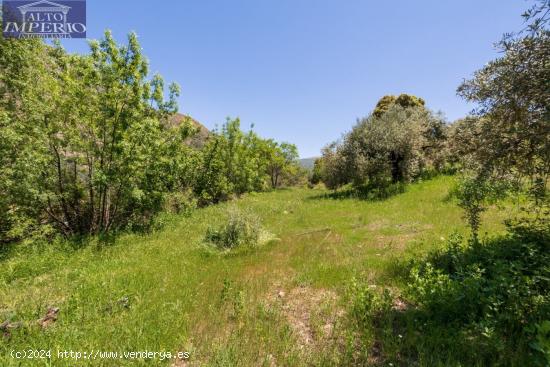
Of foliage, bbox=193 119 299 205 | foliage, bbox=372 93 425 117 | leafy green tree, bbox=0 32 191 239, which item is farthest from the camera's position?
foliage, bbox=372 93 425 117

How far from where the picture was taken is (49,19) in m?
10.9

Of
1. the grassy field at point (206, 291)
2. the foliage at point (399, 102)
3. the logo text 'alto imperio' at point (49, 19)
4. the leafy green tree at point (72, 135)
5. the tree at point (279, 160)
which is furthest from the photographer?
the tree at point (279, 160)

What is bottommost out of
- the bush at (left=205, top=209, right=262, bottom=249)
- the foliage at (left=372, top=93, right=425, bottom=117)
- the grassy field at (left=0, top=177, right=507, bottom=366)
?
the grassy field at (left=0, top=177, right=507, bottom=366)

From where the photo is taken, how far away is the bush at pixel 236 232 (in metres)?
9.41

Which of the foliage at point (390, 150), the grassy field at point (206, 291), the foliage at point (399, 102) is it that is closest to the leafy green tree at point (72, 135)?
the grassy field at point (206, 291)

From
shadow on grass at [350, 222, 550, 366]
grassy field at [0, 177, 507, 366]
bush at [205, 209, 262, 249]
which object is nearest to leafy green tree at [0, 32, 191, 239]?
grassy field at [0, 177, 507, 366]

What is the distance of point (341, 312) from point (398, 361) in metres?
1.41

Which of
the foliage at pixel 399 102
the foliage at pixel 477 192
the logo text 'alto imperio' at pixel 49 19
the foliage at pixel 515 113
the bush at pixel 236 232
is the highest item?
the foliage at pixel 399 102

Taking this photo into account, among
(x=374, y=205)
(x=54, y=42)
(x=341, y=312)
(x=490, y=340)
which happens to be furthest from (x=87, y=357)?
(x=374, y=205)

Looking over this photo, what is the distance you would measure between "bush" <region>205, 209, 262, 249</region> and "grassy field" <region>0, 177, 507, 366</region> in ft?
1.92

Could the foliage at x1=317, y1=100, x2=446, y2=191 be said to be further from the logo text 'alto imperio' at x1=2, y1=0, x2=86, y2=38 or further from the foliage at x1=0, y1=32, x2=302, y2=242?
the logo text 'alto imperio' at x1=2, y1=0, x2=86, y2=38

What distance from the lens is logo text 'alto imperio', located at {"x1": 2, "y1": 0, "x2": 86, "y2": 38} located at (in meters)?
10.6

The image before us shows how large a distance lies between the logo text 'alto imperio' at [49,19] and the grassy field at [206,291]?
908 centimetres

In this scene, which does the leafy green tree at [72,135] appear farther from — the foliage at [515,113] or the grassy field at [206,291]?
the foliage at [515,113]
